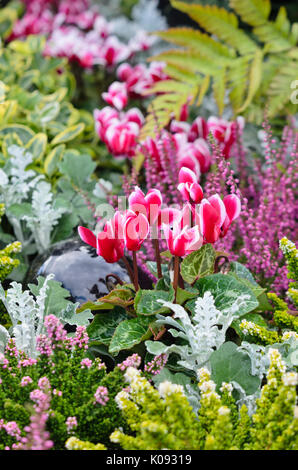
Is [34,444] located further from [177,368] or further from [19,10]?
[19,10]

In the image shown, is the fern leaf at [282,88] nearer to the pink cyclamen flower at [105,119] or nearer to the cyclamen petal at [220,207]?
the pink cyclamen flower at [105,119]

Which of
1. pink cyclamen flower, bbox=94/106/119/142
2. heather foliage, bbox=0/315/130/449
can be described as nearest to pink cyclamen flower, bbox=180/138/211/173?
pink cyclamen flower, bbox=94/106/119/142

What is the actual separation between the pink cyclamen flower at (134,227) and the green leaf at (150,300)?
129 millimetres

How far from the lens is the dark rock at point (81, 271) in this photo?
53.2 inches

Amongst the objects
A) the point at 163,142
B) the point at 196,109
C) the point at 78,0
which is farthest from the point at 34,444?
the point at 78,0

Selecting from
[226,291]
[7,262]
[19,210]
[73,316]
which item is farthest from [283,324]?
[19,210]

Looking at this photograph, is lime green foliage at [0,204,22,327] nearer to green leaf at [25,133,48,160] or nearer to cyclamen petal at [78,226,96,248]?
cyclamen petal at [78,226,96,248]

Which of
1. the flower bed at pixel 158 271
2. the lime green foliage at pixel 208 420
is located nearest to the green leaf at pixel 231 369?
the flower bed at pixel 158 271

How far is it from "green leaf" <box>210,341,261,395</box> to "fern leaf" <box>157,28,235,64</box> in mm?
1453

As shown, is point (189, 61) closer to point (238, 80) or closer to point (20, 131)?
point (238, 80)

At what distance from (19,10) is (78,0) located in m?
0.68

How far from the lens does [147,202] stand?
1122 mm

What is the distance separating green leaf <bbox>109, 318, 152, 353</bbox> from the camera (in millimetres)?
1093

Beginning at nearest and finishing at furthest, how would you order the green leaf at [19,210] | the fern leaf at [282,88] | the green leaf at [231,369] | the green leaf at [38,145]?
the green leaf at [231,369] → the green leaf at [19,210] → the green leaf at [38,145] → the fern leaf at [282,88]
